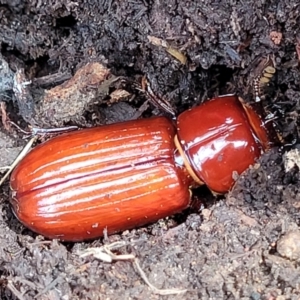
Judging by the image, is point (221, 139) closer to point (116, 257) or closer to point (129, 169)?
point (129, 169)

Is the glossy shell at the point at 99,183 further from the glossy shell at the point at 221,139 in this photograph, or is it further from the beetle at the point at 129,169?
the glossy shell at the point at 221,139

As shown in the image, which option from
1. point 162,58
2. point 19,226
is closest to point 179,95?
point 162,58

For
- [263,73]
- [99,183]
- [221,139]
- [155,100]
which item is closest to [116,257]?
[99,183]

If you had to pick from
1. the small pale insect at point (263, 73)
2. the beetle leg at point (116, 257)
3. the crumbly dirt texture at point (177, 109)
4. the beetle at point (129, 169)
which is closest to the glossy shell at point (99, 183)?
the beetle at point (129, 169)

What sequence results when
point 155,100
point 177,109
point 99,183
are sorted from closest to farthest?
point 99,183 < point 155,100 < point 177,109

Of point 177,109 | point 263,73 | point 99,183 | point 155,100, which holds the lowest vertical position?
point 99,183

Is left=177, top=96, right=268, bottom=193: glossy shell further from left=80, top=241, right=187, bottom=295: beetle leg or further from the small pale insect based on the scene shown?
left=80, top=241, right=187, bottom=295: beetle leg

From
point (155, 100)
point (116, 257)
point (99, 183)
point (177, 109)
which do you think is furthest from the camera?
point (177, 109)
